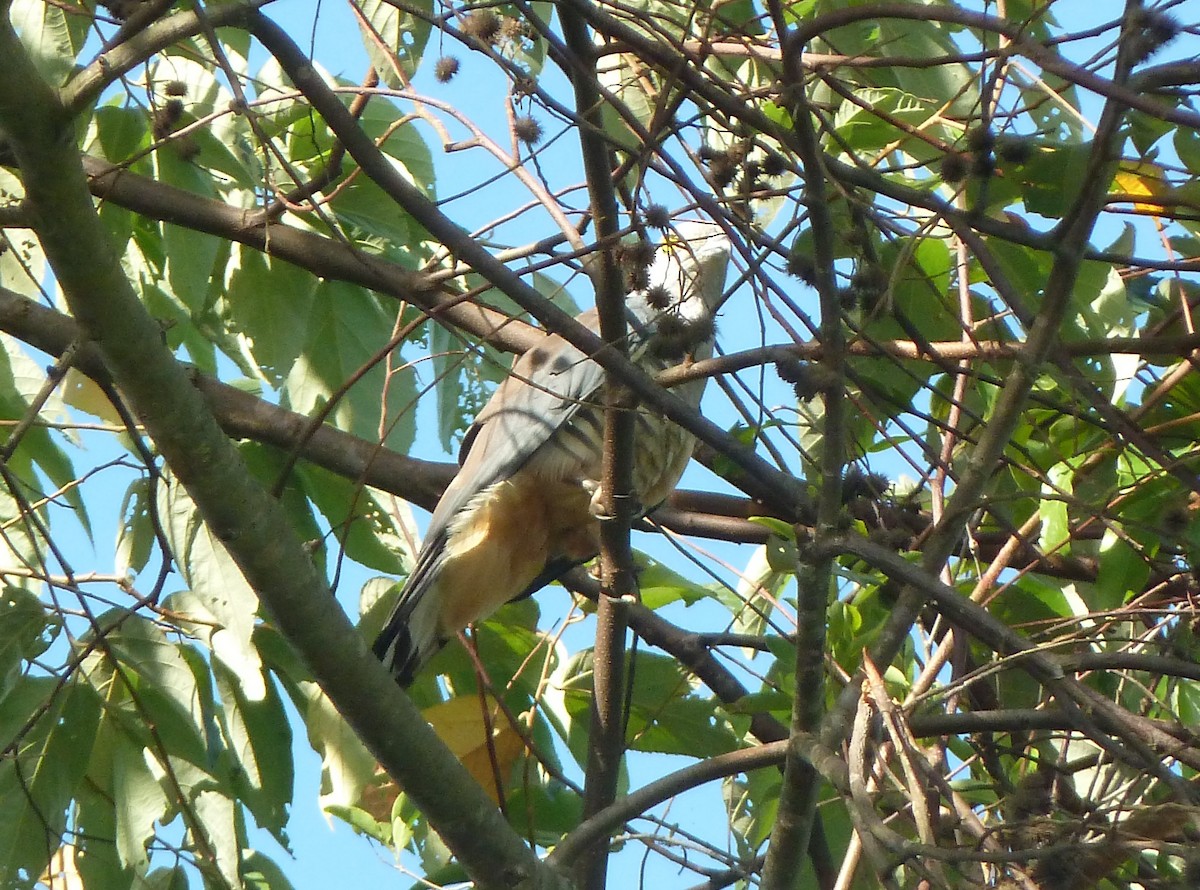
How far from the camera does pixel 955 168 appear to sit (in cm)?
157

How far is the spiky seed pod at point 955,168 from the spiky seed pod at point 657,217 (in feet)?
1.13

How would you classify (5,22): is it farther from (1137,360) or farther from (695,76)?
(1137,360)

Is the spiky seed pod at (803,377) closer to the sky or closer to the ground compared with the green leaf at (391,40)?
closer to the ground

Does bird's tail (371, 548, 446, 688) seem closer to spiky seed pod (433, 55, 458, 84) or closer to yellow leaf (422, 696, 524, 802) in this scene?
yellow leaf (422, 696, 524, 802)

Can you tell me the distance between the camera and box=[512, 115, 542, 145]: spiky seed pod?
1.87 meters

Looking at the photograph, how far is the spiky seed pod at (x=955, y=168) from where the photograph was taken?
1569 mm

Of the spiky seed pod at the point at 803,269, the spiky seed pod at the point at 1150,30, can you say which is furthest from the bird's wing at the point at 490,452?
the spiky seed pod at the point at 1150,30

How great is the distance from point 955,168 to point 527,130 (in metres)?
0.62

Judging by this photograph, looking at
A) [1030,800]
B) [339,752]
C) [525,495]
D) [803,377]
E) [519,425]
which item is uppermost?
[519,425]

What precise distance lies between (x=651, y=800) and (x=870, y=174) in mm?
944

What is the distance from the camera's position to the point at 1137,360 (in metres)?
2.31

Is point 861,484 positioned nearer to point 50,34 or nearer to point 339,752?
point 339,752

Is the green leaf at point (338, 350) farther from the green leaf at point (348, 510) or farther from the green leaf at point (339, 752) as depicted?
the green leaf at point (339, 752)

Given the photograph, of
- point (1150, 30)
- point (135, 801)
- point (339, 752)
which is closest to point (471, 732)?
point (339, 752)
